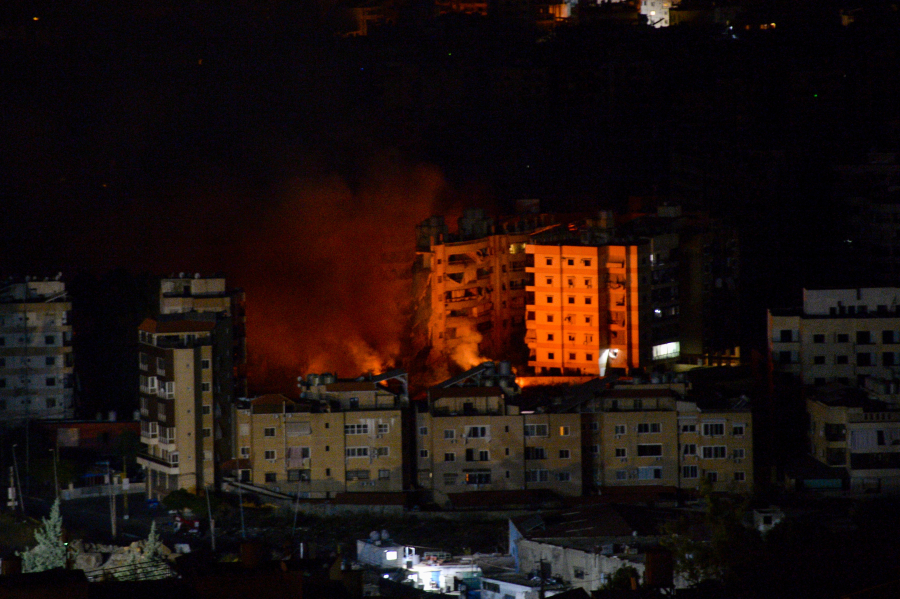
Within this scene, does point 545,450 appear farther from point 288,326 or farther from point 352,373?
point 288,326

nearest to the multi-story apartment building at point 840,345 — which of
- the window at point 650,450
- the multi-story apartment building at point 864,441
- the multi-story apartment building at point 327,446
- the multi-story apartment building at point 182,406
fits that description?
the multi-story apartment building at point 864,441

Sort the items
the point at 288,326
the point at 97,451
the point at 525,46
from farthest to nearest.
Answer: the point at 525,46, the point at 288,326, the point at 97,451

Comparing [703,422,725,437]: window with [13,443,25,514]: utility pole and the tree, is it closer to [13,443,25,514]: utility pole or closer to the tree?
the tree

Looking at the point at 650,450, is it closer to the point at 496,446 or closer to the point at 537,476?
the point at 537,476

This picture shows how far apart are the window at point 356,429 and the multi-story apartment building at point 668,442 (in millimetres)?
2384

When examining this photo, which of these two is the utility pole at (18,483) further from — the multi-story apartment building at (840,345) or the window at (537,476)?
the multi-story apartment building at (840,345)

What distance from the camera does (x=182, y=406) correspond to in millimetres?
19984

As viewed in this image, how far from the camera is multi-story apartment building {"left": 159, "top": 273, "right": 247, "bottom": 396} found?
21656 millimetres

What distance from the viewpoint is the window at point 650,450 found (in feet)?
63.4

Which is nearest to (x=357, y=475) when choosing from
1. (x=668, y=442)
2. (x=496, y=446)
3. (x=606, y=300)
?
(x=496, y=446)

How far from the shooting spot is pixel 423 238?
82.6 feet

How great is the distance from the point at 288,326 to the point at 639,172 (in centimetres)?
980

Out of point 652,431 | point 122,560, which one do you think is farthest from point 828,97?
point 122,560

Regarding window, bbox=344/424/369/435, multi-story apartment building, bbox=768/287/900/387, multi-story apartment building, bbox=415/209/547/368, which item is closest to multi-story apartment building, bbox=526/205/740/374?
multi-story apartment building, bbox=415/209/547/368
